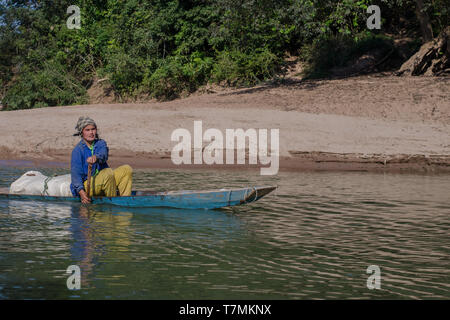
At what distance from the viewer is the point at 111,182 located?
349 inches

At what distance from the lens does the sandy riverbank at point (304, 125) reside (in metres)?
14.5

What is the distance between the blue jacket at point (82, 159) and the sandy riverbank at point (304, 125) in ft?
20.3

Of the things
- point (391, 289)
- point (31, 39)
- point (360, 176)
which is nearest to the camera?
point (391, 289)

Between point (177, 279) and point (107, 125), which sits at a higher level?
point (107, 125)

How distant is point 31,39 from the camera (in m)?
29.6

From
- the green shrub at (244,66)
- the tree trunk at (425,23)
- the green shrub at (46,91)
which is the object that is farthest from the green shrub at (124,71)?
the tree trunk at (425,23)

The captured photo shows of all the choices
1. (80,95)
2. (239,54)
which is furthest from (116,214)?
(80,95)

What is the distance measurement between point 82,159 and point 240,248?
9.26ft

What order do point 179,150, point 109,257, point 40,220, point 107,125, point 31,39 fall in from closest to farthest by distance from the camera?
point 109,257
point 40,220
point 179,150
point 107,125
point 31,39

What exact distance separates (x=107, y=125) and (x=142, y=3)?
34.2ft

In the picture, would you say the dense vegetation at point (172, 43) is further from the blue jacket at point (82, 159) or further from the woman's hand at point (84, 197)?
the woman's hand at point (84, 197)

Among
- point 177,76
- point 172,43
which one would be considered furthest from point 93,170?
point 172,43
